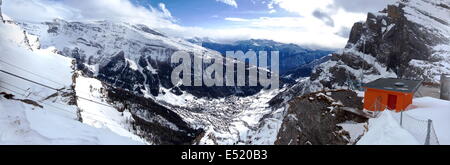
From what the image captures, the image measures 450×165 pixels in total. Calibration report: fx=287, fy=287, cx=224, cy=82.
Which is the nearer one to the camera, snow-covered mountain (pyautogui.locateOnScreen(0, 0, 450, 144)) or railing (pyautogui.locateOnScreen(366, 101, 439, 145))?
railing (pyautogui.locateOnScreen(366, 101, 439, 145))

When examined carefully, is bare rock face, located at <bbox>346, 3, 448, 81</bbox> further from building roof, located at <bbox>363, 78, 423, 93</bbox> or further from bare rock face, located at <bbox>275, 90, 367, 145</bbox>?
building roof, located at <bbox>363, 78, 423, 93</bbox>

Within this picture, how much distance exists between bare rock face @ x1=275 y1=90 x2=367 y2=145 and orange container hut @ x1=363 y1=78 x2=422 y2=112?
160cm

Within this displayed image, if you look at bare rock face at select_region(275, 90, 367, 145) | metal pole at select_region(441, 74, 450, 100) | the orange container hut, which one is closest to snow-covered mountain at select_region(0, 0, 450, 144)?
bare rock face at select_region(275, 90, 367, 145)

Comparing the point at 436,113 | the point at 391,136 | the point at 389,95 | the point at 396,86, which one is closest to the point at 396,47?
the point at 396,86

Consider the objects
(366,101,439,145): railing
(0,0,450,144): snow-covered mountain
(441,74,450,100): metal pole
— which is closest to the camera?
(366,101,439,145): railing

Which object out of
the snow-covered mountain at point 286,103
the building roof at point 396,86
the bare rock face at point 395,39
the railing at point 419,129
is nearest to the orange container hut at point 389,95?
the building roof at point 396,86

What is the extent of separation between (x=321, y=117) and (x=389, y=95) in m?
6.65

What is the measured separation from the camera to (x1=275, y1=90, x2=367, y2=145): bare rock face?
87.7 ft
